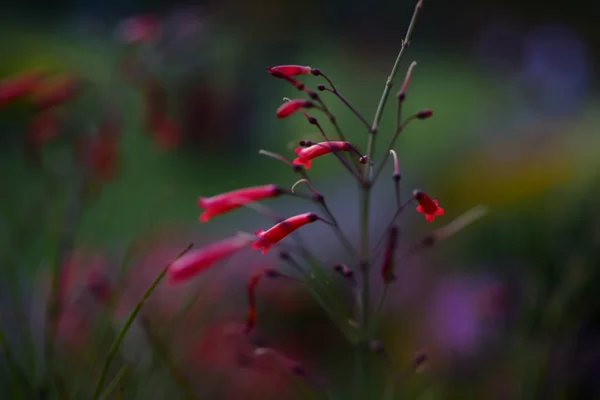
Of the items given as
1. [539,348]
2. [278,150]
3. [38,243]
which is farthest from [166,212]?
[539,348]

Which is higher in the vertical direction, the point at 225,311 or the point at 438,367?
the point at 438,367

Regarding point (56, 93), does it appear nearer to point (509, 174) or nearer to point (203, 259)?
point (203, 259)

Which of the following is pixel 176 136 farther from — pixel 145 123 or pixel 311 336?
pixel 311 336

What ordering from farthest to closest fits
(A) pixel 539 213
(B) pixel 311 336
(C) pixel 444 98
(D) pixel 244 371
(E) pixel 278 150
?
(C) pixel 444 98, (E) pixel 278 150, (A) pixel 539 213, (B) pixel 311 336, (D) pixel 244 371

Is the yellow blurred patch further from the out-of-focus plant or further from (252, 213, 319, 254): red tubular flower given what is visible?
(252, 213, 319, 254): red tubular flower

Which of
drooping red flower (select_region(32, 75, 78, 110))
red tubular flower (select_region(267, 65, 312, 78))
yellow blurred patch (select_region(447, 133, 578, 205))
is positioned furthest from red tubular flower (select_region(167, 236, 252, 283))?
yellow blurred patch (select_region(447, 133, 578, 205))

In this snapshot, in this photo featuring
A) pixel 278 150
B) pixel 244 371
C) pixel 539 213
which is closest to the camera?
pixel 244 371

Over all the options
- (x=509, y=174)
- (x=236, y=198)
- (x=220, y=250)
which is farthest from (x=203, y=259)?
(x=509, y=174)
